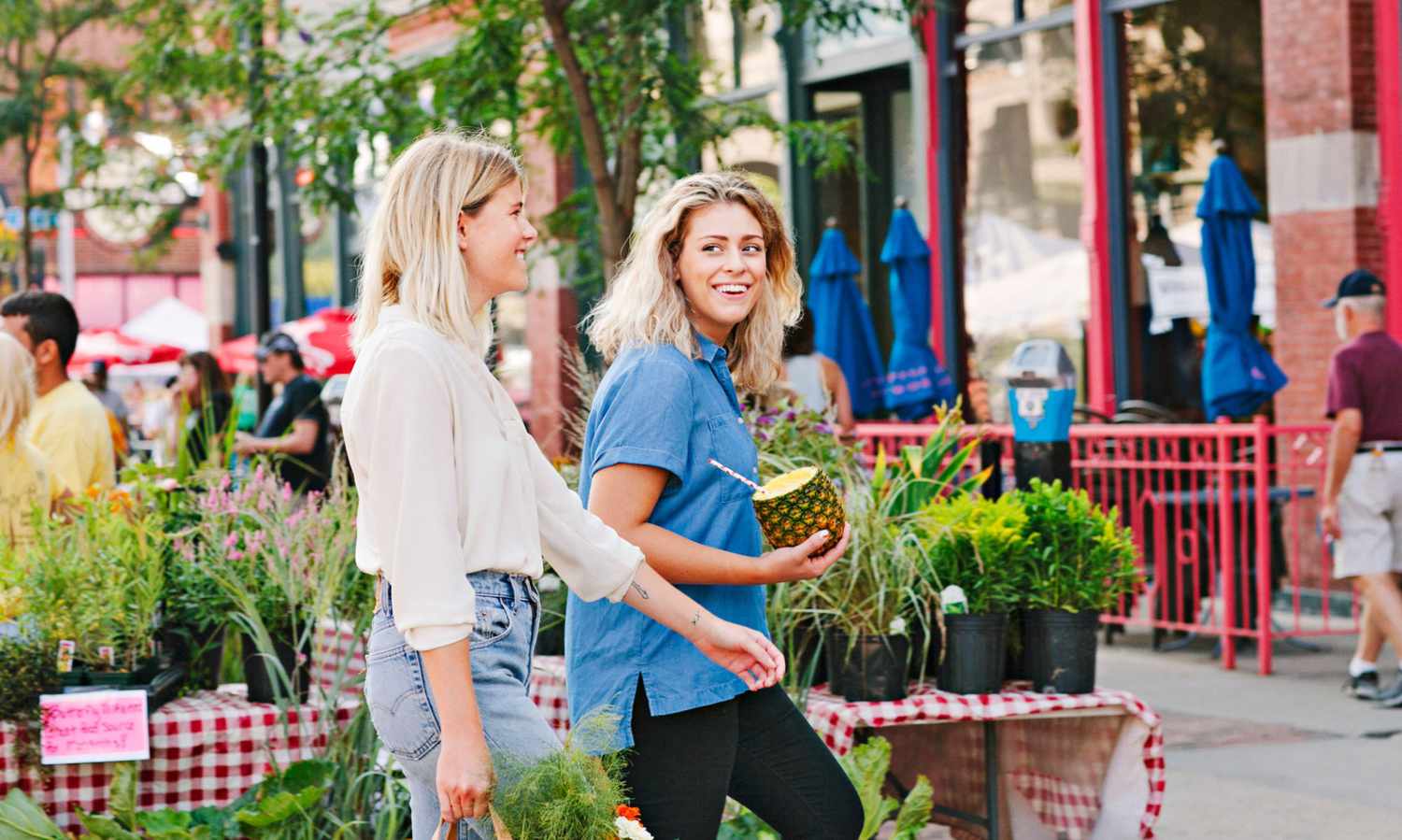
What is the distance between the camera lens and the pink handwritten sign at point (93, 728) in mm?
4699

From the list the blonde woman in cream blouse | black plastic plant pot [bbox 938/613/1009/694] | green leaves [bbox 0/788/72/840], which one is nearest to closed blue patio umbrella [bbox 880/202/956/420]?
black plastic plant pot [bbox 938/613/1009/694]

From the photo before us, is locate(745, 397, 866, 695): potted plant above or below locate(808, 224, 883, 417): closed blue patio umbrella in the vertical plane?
below

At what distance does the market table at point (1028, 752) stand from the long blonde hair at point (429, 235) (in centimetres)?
218

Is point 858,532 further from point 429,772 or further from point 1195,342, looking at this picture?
point 1195,342

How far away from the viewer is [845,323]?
1202 cm

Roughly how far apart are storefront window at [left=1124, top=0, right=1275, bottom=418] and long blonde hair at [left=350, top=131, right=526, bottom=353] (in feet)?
31.9

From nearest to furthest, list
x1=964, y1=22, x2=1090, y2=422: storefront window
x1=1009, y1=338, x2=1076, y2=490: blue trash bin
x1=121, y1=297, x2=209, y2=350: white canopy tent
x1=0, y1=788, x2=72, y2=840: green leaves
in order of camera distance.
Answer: x1=0, y1=788, x2=72, y2=840: green leaves < x1=1009, y1=338, x2=1076, y2=490: blue trash bin < x1=964, y1=22, x2=1090, y2=422: storefront window < x1=121, y1=297, x2=209, y2=350: white canopy tent

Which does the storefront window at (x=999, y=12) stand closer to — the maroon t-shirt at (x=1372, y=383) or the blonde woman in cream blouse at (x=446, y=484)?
the maroon t-shirt at (x=1372, y=383)

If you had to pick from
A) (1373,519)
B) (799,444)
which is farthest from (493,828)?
(1373,519)

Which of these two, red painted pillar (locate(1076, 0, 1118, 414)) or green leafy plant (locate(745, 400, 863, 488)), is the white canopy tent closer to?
red painted pillar (locate(1076, 0, 1118, 414))

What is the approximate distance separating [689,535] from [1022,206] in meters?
10.7

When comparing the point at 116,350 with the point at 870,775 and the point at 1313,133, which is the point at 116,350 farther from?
the point at 870,775

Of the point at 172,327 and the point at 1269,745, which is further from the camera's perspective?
the point at 172,327

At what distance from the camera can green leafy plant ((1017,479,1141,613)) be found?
196 inches
